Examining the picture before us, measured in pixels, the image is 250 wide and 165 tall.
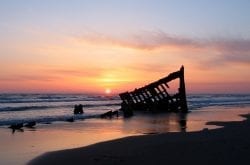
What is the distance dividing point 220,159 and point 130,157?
2.21 meters

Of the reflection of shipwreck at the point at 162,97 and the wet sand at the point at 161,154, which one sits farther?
the reflection of shipwreck at the point at 162,97

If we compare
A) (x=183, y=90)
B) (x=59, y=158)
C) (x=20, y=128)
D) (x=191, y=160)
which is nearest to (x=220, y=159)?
(x=191, y=160)

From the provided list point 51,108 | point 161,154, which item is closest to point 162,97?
point 51,108

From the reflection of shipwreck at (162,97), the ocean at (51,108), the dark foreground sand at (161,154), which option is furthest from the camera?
the reflection of shipwreck at (162,97)

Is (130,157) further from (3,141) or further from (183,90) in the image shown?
(183,90)

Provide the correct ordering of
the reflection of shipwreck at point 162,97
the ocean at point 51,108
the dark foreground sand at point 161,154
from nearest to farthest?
the dark foreground sand at point 161,154, the ocean at point 51,108, the reflection of shipwreck at point 162,97

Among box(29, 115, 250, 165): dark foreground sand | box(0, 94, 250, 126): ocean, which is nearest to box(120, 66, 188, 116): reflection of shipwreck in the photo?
box(0, 94, 250, 126): ocean

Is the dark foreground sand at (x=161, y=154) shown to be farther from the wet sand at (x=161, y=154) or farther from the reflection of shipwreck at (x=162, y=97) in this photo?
the reflection of shipwreck at (x=162, y=97)

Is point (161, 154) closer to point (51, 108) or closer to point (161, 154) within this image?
point (161, 154)

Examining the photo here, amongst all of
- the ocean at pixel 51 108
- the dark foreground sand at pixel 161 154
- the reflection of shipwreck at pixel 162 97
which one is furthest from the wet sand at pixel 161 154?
the reflection of shipwreck at pixel 162 97

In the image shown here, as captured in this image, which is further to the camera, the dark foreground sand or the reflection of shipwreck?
the reflection of shipwreck

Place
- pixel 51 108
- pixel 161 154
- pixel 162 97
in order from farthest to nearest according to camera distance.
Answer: pixel 51 108 < pixel 162 97 < pixel 161 154

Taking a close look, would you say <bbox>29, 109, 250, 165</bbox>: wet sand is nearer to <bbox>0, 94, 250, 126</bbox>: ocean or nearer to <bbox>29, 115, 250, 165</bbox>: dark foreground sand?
<bbox>29, 115, 250, 165</bbox>: dark foreground sand

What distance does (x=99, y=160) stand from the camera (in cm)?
1034
